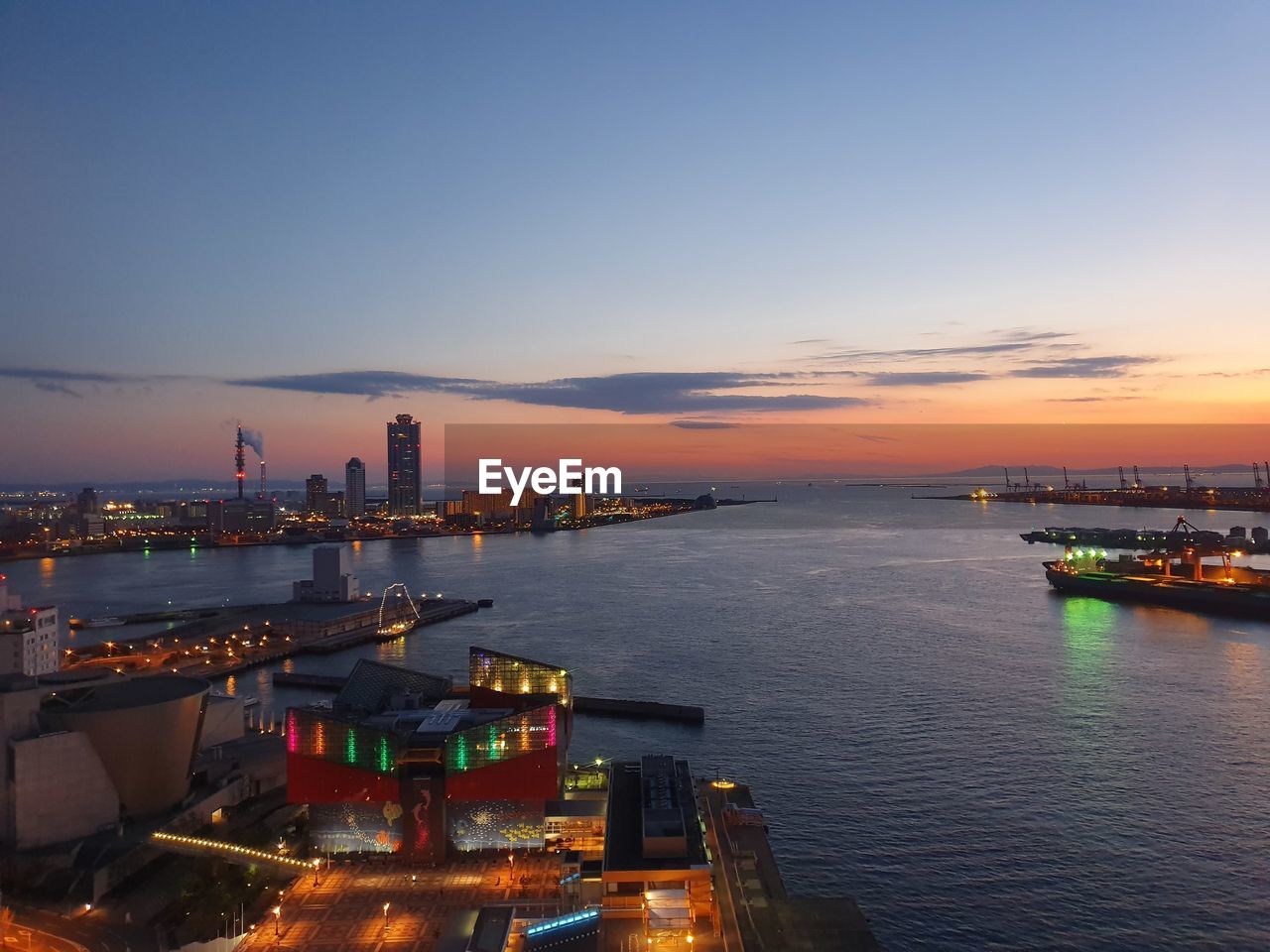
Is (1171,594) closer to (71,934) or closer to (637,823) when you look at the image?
(637,823)

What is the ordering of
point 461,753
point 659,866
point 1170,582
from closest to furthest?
1. point 659,866
2. point 461,753
3. point 1170,582

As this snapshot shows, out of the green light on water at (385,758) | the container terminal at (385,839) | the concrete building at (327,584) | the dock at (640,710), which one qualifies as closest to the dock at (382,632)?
the concrete building at (327,584)

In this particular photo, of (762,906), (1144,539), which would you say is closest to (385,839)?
(762,906)

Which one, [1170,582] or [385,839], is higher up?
[1170,582]

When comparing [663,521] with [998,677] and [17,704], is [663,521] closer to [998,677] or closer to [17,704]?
[998,677]

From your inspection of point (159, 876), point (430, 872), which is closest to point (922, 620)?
point (430, 872)

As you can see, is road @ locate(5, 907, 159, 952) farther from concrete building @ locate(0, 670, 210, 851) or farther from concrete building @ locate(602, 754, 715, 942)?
concrete building @ locate(602, 754, 715, 942)

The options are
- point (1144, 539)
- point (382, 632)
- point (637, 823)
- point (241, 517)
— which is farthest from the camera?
point (241, 517)
